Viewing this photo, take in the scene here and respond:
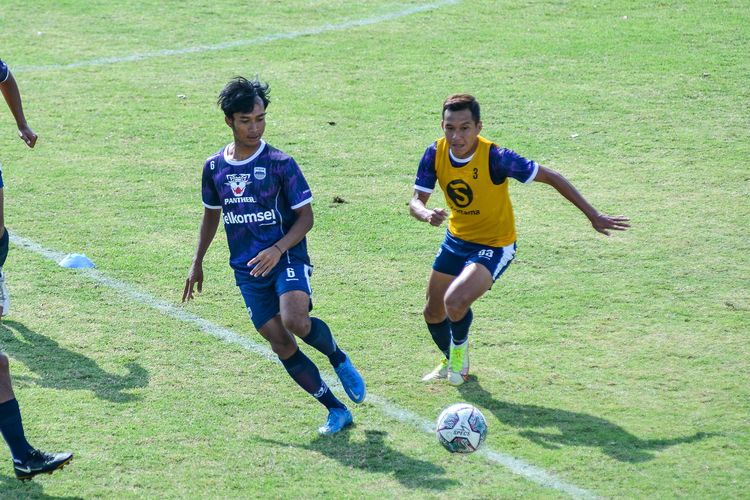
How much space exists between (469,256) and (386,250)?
8.75 ft

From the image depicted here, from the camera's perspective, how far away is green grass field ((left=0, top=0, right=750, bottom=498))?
284 inches

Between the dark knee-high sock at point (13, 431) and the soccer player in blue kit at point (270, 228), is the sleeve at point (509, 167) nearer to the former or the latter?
the soccer player in blue kit at point (270, 228)

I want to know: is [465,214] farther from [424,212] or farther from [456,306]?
[456,306]

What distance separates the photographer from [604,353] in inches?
340

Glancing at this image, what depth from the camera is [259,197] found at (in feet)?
24.7

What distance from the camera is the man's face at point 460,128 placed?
7898mm

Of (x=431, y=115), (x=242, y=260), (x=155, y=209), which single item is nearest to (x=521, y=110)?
(x=431, y=115)

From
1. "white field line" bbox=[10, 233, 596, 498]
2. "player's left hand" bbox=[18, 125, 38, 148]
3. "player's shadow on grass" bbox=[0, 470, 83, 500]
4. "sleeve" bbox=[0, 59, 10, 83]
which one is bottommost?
"player's shadow on grass" bbox=[0, 470, 83, 500]

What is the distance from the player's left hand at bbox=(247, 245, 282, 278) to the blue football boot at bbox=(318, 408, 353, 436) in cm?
110

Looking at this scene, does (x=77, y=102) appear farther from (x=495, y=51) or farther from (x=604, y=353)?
(x=604, y=353)

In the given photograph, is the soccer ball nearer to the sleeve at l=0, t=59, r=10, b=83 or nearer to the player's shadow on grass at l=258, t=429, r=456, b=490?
the player's shadow on grass at l=258, t=429, r=456, b=490

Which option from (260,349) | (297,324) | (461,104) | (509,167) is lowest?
(260,349)

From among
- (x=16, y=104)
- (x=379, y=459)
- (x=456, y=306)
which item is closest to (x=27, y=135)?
(x=16, y=104)

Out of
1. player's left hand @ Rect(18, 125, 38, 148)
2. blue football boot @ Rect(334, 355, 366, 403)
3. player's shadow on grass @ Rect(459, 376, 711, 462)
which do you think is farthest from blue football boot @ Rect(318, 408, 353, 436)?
player's left hand @ Rect(18, 125, 38, 148)
